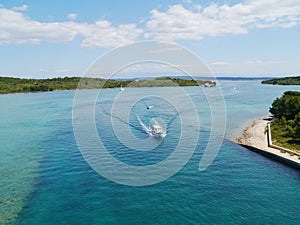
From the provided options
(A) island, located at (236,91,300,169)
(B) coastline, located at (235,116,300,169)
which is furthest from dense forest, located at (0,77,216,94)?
(B) coastline, located at (235,116,300,169)

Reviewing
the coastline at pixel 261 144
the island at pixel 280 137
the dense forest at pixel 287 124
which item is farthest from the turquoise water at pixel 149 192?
the dense forest at pixel 287 124

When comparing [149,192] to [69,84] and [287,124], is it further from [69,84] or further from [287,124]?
[69,84]

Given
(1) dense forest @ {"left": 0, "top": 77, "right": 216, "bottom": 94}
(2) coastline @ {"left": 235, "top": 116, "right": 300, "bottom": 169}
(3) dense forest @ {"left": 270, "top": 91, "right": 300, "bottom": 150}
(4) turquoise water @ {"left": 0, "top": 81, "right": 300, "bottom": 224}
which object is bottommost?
(4) turquoise water @ {"left": 0, "top": 81, "right": 300, "bottom": 224}

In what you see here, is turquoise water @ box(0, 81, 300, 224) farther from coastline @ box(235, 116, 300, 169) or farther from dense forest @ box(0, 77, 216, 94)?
dense forest @ box(0, 77, 216, 94)

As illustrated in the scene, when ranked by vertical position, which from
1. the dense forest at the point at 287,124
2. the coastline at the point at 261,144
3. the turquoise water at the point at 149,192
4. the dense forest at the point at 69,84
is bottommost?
the turquoise water at the point at 149,192

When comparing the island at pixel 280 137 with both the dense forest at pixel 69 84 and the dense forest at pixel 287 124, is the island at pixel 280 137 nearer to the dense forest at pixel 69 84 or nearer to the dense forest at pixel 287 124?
the dense forest at pixel 287 124

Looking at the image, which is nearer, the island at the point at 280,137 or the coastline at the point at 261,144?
the coastline at the point at 261,144

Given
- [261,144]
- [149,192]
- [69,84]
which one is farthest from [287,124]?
[69,84]

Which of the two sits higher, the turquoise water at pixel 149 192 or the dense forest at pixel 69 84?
the dense forest at pixel 69 84

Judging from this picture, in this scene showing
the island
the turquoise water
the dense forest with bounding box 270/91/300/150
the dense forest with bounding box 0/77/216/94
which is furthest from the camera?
the dense forest with bounding box 0/77/216/94
